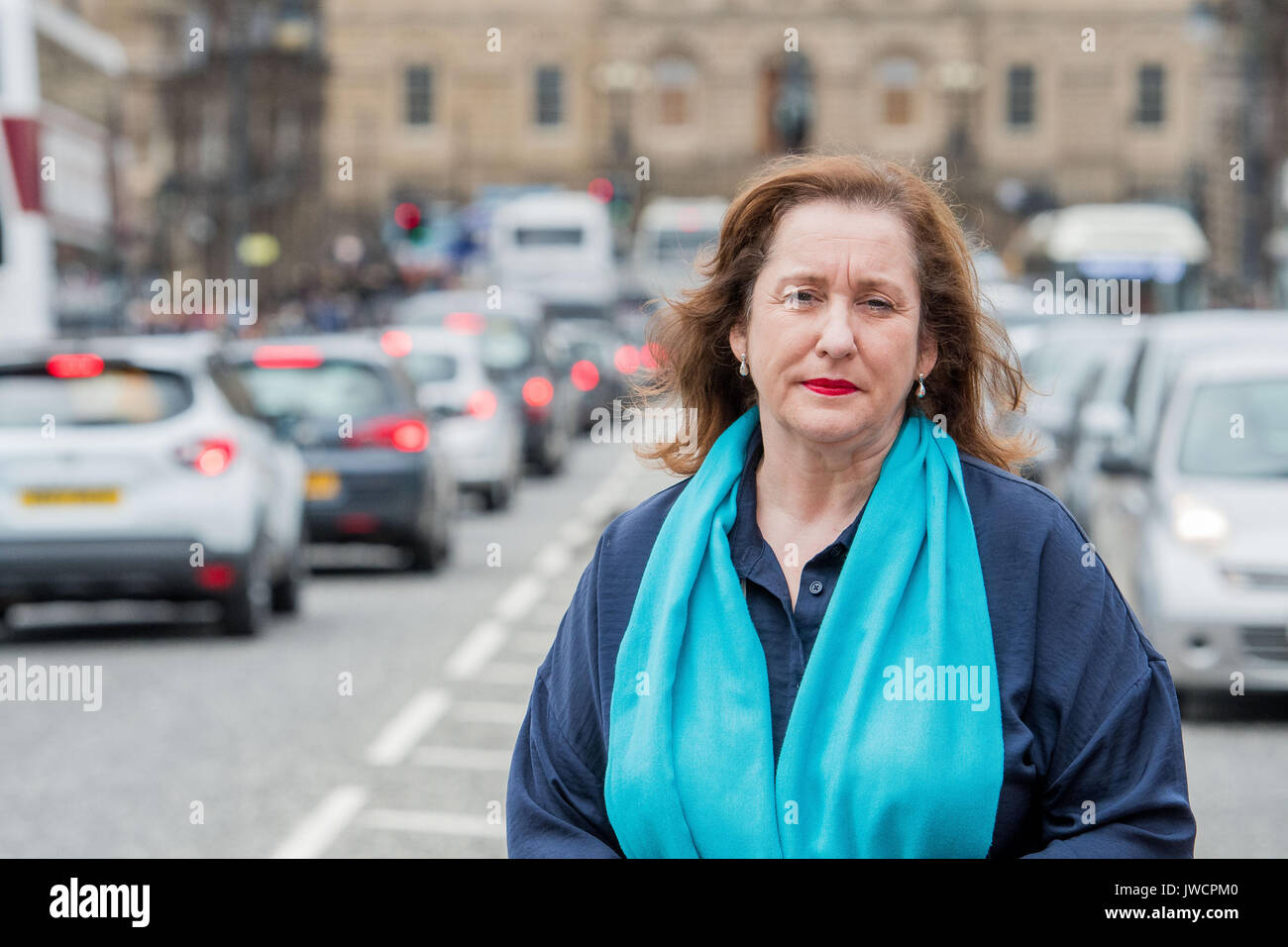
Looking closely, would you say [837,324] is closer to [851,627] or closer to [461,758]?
[851,627]

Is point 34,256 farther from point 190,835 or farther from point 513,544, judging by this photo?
point 190,835

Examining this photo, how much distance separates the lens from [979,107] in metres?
87.8

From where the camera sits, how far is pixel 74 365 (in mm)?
12562

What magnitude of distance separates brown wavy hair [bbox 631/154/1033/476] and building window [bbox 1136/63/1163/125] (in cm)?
8590

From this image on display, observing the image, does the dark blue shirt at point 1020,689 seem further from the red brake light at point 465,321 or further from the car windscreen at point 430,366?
Result: the red brake light at point 465,321

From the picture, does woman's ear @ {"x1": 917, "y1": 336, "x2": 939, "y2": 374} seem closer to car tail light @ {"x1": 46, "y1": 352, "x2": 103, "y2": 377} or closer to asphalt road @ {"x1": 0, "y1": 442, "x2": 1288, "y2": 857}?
asphalt road @ {"x1": 0, "y1": 442, "x2": 1288, "y2": 857}

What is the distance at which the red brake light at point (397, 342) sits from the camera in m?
21.5

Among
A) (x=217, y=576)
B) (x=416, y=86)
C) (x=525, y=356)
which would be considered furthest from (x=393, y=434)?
(x=416, y=86)

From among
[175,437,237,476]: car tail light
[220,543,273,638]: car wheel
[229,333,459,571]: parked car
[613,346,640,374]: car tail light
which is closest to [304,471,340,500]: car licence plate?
[229,333,459,571]: parked car

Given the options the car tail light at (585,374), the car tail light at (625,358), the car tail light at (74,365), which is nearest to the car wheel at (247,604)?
the car tail light at (74,365)

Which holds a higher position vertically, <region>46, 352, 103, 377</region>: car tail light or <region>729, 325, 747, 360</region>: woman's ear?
<region>729, 325, 747, 360</region>: woman's ear

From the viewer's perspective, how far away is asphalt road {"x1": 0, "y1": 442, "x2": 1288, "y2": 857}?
303 inches

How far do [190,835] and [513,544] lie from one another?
11.4 meters

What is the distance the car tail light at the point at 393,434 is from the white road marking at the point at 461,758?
24.1 ft
